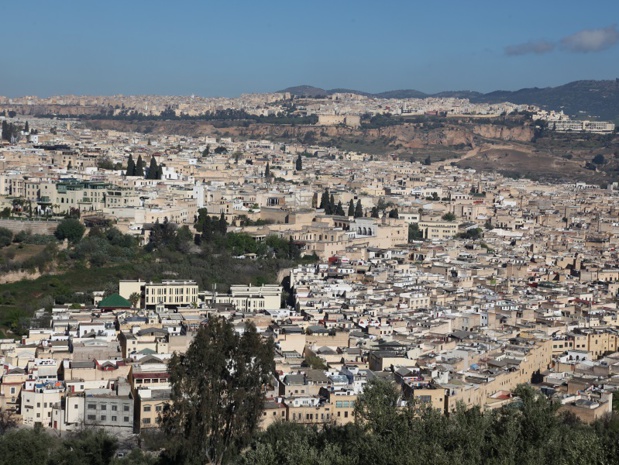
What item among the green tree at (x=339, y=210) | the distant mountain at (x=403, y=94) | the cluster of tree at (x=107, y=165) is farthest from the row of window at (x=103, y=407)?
the distant mountain at (x=403, y=94)

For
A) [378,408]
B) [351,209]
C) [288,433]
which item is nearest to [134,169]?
[351,209]

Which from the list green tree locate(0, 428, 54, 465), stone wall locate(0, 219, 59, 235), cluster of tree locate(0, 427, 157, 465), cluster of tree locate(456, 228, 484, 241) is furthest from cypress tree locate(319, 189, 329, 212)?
green tree locate(0, 428, 54, 465)

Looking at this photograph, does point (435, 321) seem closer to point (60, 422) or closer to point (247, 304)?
point (247, 304)

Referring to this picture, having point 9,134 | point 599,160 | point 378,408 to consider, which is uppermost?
point 9,134

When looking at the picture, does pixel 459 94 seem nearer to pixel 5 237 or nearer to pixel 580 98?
pixel 580 98

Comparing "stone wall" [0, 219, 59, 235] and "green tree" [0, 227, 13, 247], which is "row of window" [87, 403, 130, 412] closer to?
"green tree" [0, 227, 13, 247]

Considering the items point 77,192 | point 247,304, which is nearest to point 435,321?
point 247,304
